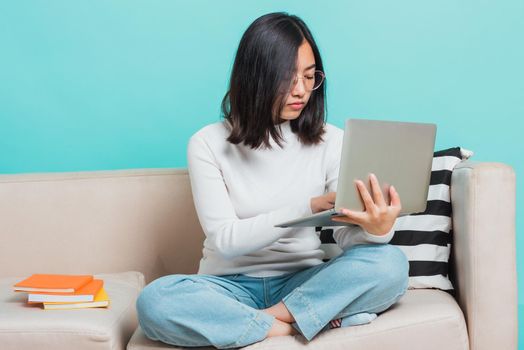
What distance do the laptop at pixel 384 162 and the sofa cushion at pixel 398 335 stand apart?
24 cm

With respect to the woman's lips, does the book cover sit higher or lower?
lower

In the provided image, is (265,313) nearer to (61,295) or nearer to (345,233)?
(345,233)

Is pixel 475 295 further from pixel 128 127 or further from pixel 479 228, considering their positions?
pixel 128 127

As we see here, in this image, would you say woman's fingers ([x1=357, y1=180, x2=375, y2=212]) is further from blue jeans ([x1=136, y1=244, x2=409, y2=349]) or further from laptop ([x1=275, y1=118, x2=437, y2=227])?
blue jeans ([x1=136, y1=244, x2=409, y2=349])

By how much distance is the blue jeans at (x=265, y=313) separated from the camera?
176 centimetres

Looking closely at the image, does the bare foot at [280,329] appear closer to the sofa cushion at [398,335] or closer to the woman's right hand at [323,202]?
the sofa cushion at [398,335]

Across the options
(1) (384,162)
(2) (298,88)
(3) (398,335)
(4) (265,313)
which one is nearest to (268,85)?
(2) (298,88)

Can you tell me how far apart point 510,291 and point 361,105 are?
1.08 m

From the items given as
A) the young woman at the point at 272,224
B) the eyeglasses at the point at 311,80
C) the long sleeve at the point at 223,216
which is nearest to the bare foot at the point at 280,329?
the young woman at the point at 272,224

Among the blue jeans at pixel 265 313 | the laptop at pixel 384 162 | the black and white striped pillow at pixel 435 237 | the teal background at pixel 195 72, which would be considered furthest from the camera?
the teal background at pixel 195 72

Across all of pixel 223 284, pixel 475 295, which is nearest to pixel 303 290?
pixel 223 284

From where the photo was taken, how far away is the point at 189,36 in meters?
2.82

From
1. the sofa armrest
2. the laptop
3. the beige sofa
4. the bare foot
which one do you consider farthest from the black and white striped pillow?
the bare foot

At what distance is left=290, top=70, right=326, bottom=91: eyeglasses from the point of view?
1964 mm
